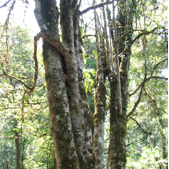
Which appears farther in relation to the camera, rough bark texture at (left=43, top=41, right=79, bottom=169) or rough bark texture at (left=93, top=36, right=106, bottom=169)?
rough bark texture at (left=93, top=36, right=106, bottom=169)

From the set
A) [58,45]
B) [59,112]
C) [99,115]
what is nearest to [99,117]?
[99,115]

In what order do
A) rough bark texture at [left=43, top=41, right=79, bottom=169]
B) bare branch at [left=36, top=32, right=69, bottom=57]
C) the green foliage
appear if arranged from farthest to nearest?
the green foliage
bare branch at [left=36, top=32, right=69, bottom=57]
rough bark texture at [left=43, top=41, right=79, bottom=169]

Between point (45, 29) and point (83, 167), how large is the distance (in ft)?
6.15

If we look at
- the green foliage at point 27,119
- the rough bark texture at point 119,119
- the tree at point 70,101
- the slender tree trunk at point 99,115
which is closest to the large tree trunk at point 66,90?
the tree at point 70,101

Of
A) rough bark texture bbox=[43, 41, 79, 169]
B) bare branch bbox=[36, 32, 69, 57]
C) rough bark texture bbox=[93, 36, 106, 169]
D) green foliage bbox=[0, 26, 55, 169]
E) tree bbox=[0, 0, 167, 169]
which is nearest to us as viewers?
rough bark texture bbox=[43, 41, 79, 169]

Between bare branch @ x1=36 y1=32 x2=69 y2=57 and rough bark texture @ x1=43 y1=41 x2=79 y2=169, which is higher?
bare branch @ x1=36 y1=32 x2=69 y2=57

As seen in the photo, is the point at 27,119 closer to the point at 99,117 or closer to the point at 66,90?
the point at 99,117

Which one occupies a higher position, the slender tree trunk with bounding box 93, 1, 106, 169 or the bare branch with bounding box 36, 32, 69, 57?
the bare branch with bounding box 36, 32, 69, 57

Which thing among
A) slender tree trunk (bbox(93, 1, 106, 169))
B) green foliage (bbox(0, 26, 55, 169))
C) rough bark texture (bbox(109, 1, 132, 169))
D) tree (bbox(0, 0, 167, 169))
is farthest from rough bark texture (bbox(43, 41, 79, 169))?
green foliage (bbox(0, 26, 55, 169))

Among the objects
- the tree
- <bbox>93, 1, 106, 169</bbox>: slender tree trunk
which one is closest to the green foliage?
<bbox>93, 1, 106, 169</bbox>: slender tree trunk

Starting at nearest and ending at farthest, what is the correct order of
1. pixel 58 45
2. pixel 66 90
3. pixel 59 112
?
pixel 59 112
pixel 66 90
pixel 58 45

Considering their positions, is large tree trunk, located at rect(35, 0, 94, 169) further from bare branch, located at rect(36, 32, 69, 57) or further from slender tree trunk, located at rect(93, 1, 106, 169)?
slender tree trunk, located at rect(93, 1, 106, 169)

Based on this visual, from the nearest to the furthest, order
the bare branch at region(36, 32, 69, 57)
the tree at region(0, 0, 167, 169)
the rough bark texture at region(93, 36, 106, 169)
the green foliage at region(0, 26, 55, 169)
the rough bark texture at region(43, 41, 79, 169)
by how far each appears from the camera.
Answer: the rough bark texture at region(43, 41, 79, 169)
the tree at region(0, 0, 167, 169)
the bare branch at region(36, 32, 69, 57)
the rough bark texture at region(93, 36, 106, 169)
the green foliage at region(0, 26, 55, 169)

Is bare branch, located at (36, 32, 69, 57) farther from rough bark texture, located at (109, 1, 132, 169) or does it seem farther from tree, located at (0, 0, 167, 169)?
rough bark texture, located at (109, 1, 132, 169)
